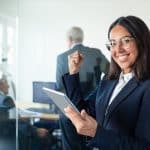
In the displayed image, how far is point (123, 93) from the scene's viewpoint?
1122 millimetres

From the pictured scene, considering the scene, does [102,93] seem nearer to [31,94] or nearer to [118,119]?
[118,119]

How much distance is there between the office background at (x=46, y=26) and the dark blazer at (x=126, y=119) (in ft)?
5.15

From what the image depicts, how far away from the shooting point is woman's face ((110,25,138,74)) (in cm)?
113

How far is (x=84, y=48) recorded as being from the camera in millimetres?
2699

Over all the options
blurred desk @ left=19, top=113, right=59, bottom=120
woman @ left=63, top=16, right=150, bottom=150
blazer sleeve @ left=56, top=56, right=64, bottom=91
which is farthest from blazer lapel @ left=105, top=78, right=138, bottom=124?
blurred desk @ left=19, top=113, right=59, bottom=120

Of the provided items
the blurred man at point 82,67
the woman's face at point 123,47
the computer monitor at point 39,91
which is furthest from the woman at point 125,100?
the computer monitor at point 39,91

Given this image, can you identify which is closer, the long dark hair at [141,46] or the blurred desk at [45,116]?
the long dark hair at [141,46]

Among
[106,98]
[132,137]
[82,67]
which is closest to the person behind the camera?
[132,137]

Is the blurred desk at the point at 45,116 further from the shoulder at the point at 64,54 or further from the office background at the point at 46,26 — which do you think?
the shoulder at the point at 64,54

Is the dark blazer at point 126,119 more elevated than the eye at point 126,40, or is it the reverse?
the eye at point 126,40

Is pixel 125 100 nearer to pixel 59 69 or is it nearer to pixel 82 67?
pixel 82 67

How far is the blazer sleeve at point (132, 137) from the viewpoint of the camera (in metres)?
0.99

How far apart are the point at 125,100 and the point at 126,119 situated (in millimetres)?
70

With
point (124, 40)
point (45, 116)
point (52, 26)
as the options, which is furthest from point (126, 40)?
point (45, 116)
